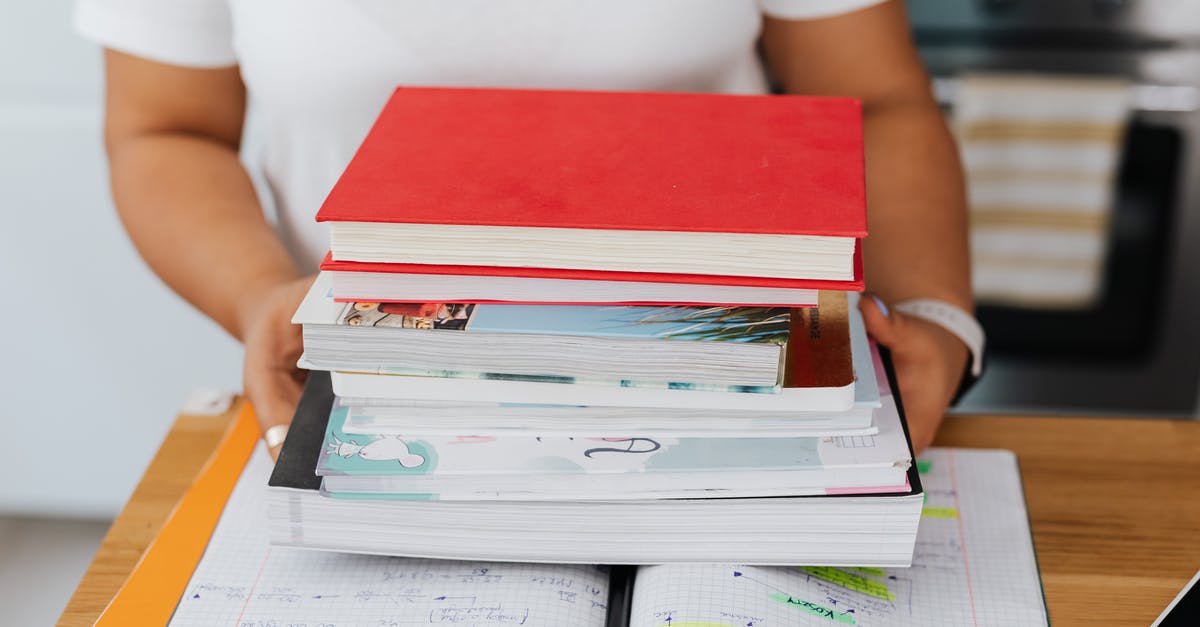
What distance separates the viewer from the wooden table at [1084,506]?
62 centimetres

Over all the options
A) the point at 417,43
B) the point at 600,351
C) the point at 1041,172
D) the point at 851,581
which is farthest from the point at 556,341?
the point at 1041,172

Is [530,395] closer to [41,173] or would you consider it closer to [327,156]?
[327,156]

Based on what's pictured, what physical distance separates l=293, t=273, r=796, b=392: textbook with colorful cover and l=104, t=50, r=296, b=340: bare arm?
0.95 feet

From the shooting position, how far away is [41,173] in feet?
5.11

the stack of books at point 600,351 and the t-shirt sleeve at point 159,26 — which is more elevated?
the t-shirt sleeve at point 159,26

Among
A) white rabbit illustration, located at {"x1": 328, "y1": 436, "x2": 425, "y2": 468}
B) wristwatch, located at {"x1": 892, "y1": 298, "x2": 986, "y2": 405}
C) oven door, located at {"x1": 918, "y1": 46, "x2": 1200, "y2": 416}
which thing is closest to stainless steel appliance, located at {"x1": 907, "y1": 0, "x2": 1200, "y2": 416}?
oven door, located at {"x1": 918, "y1": 46, "x2": 1200, "y2": 416}

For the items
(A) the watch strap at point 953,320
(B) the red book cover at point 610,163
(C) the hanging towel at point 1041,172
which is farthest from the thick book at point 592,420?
(C) the hanging towel at point 1041,172

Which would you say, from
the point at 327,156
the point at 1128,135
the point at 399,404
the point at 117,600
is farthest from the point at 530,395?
the point at 1128,135

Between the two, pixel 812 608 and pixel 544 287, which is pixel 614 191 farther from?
pixel 812 608

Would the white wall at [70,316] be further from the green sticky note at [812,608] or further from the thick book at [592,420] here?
the green sticky note at [812,608]

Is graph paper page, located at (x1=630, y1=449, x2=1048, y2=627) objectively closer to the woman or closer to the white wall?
the woman

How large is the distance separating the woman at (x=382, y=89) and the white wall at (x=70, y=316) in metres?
0.74

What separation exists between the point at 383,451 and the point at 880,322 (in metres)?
0.31

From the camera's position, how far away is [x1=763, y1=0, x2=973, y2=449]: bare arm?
809 mm
